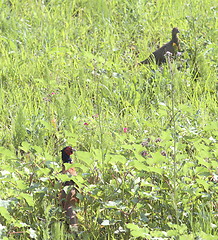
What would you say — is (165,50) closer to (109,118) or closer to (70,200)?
(109,118)

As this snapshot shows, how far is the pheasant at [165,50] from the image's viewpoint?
478cm

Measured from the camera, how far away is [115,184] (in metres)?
2.73

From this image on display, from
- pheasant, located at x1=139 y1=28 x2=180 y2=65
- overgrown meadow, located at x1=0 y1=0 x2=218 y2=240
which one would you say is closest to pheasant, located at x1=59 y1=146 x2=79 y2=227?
overgrown meadow, located at x1=0 y1=0 x2=218 y2=240

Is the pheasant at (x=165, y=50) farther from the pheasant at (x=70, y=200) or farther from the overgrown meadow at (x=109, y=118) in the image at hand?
the pheasant at (x=70, y=200)

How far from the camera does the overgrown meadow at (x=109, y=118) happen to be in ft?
8.47

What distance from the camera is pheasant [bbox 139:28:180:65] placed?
15.7ft

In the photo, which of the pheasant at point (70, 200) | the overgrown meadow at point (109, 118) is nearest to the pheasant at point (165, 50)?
the overgrown meadow at point (109, 118)

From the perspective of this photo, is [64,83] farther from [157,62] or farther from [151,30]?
[151,30]

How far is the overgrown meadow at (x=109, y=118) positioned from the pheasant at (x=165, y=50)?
0.08m

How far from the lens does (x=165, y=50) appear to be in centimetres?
483

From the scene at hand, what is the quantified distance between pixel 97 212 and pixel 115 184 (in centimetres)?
17

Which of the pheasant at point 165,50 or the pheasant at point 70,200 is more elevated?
the pheasant at point 165,50

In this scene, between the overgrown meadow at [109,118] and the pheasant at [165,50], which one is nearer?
the overgrown meadow at [109,118]

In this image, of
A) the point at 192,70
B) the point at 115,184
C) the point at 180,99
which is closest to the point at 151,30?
the point at 192,70
